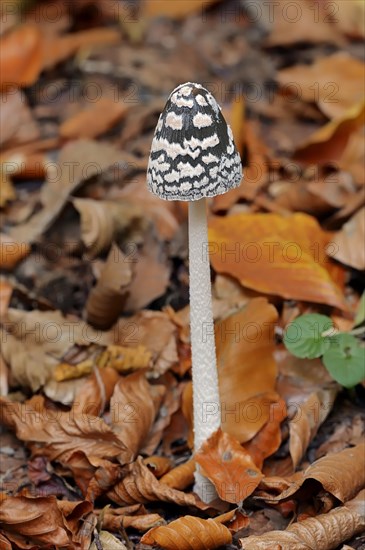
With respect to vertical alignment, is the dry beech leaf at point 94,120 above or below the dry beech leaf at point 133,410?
above

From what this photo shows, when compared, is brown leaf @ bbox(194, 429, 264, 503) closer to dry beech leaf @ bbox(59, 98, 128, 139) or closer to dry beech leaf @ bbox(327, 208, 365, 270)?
dry beech leaf @ bbox(327, 208, 365, 270)

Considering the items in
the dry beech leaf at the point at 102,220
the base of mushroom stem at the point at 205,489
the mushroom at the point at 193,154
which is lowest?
the base of mushroom stem at the point at 205,489

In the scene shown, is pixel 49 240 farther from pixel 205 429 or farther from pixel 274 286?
pixel 205 429

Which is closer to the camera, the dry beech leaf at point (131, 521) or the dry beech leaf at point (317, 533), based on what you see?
the dry beech leaf at point (317, 533)

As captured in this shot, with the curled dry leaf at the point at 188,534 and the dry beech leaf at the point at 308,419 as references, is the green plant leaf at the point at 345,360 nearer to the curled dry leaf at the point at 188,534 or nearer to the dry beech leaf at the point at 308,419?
the dry beech leaf at the point at 308,419

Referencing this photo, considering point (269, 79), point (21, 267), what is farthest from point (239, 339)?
point (269, 79)

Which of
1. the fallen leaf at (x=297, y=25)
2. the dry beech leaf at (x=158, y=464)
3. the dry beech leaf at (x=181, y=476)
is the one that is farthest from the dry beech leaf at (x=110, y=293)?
the fallen leaf at (x=297, y=25)

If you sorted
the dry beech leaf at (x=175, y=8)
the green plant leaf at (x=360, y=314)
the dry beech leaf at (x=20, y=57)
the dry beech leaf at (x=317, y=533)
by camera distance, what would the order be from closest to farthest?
the dry beech leaf at (x=317, y=533)
the green plant leaf at (x=360, y=314)
the dry beech leaf at (x=20, y=57)
the dry beech leaf at (x=175, y=8)
